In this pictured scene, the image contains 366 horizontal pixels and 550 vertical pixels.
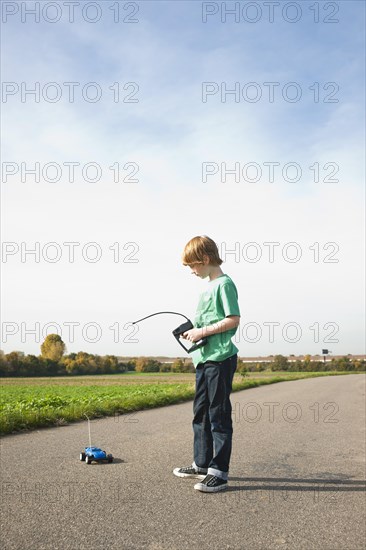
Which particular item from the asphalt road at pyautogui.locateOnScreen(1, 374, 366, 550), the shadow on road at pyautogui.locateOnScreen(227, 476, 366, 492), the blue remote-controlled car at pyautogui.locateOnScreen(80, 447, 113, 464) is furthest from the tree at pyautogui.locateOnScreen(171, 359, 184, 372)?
the shadow on road at pyautogui.locateOnScreen(227, 476, 366, 492)

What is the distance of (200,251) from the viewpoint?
454cm

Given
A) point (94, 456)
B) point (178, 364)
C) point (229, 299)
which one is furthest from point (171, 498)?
point (178, 364)

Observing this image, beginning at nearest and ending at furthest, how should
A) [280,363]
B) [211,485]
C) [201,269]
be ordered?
[211,485] → [201,269] → [280,363]

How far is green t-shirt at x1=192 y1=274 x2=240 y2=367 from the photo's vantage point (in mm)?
4363

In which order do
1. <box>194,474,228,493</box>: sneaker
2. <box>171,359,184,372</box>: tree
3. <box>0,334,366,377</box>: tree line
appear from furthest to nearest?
<box>171,359,184,372</box>: tree
<box>0,334,366,377</box>: tree line
<box>194,474,228,493</box>: sneaker

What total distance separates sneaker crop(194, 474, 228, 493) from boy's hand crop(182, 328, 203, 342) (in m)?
1.02

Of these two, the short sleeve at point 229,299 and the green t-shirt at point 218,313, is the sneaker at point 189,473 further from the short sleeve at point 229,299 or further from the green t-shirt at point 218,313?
the short sleeve at point 229,299

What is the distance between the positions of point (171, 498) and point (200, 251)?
1.86 meters

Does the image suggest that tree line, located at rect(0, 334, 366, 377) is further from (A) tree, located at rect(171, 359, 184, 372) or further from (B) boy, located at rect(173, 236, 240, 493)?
(B) boy, located at rect(173, 236, 240, 493)

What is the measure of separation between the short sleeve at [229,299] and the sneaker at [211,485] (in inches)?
47.7

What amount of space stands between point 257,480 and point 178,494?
94 cm

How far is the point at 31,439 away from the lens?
21.8 ft

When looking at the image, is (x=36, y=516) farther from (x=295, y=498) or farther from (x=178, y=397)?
(x=178, y=397)

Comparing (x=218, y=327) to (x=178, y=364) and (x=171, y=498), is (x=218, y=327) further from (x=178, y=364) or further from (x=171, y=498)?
(x=178, y=364)
